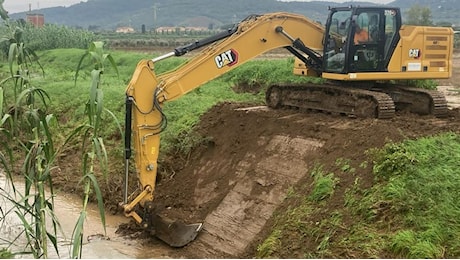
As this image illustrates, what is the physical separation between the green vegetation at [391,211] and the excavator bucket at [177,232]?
1.49m

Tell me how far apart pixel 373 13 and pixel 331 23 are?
2.63 feet

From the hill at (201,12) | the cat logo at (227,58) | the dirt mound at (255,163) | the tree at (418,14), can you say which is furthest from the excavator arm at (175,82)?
the hill at (201,12)

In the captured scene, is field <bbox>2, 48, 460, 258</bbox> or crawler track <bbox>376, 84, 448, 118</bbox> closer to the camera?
field <bbox>2, 48, 460, 258</bbox>

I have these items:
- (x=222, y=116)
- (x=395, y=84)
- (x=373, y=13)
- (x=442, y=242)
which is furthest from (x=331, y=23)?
(x=442, y=242)

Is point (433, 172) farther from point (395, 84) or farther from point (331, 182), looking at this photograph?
point (395, 84)

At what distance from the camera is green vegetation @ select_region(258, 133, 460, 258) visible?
6.95m

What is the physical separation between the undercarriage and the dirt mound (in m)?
0.22

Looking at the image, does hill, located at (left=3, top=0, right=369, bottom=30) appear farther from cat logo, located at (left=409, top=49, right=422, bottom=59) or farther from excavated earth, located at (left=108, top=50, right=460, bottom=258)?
excavated earth, located at (left=108, top=50, right=460, bottom=258)

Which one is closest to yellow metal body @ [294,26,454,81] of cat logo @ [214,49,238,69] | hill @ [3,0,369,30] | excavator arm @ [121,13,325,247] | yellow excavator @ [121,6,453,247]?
yellow excavator @ [121,6,453,247]

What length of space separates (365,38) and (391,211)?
4.81 meters

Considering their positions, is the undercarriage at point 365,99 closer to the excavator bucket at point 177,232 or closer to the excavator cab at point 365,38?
the excavator cab at point 365,38

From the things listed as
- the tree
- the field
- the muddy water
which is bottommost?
the muddy water

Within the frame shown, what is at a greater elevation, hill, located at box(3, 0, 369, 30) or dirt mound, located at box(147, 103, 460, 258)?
hill, located at box(3, 0, 369, 30)

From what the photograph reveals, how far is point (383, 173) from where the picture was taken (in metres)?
8.29
